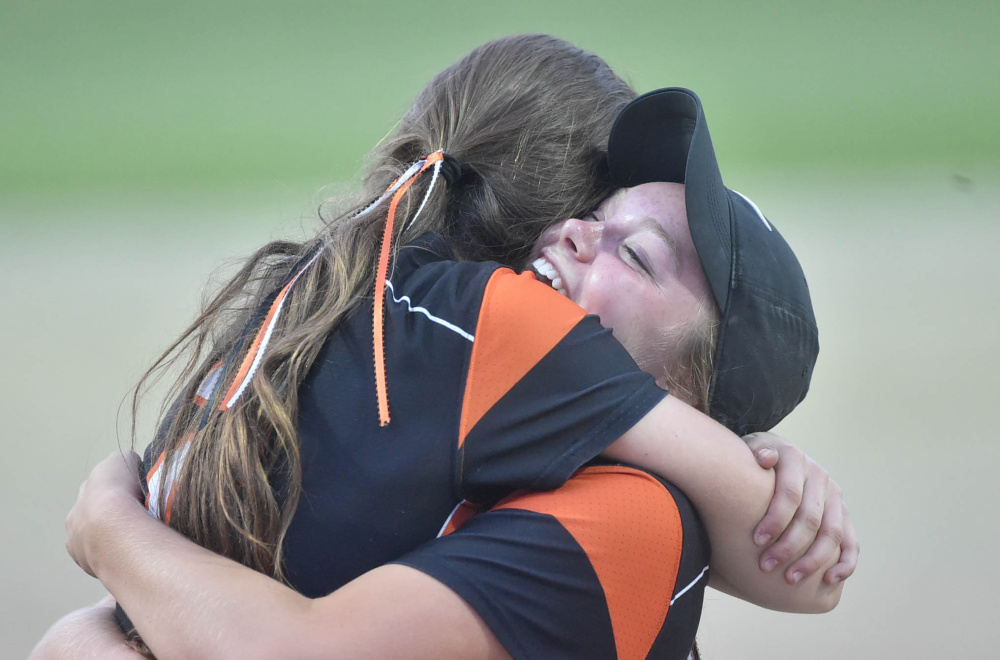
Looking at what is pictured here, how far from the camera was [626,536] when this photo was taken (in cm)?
63

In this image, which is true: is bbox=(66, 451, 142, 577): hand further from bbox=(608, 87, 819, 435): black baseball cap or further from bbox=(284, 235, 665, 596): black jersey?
bbox=(608, 87, 819, 435): black baseball cap

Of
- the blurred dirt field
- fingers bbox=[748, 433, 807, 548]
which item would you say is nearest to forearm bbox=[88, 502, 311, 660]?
fingers bbox=[748, 433, 807, 548]

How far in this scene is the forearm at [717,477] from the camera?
2.21 ft

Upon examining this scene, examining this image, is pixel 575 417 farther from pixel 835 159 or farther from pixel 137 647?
pixel 835 159

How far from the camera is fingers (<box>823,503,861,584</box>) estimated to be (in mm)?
824

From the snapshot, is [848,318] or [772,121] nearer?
[848,318]

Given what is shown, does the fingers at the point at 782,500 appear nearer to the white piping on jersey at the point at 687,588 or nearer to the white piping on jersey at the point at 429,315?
the white piping on jersey at the point at 687,588

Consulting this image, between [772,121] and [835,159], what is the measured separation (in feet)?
0.65

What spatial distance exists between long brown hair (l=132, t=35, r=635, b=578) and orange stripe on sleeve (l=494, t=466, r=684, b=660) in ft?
0.68

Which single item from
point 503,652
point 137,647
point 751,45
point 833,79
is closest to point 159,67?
point 751,45

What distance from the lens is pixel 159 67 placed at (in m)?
2.53

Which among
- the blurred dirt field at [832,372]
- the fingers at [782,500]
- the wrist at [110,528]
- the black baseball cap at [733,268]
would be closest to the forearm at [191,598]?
the wrist at [110,528]

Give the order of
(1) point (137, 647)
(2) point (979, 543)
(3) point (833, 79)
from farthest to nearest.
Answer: (3) point (833, 79)
(2) point (979, 543)
(1) point (137, 647)

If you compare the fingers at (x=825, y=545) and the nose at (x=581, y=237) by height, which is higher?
the nose at (x=581, y=237)
